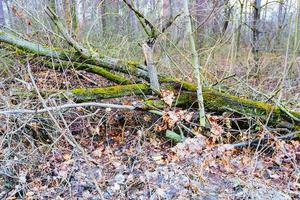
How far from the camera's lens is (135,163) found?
368 cm

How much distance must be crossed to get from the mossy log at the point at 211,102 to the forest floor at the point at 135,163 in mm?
195

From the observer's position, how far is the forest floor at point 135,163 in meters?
3.20

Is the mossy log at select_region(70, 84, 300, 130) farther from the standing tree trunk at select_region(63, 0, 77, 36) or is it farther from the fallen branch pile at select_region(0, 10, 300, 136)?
the standing tree trunk at select_region(63, 0, 77, 36)

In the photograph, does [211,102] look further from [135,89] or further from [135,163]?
[135,163]

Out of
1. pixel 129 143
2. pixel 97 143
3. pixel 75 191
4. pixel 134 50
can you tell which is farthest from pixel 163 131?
A: pixel 134 50

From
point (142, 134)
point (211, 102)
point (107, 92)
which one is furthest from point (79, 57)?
point (211, 102)

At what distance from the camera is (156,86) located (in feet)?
13.8

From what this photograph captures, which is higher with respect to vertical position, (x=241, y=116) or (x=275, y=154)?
(x=241, y=116)

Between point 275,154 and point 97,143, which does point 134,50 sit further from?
point 275,154

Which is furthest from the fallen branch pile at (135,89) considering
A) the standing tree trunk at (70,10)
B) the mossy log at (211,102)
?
the standing tree trunk at (70,10)

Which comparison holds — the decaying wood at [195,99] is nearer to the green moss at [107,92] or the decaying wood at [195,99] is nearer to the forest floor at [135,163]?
the green moss at [107,92]

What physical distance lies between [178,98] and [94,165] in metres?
1.35

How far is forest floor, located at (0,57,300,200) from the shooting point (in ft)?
10.5

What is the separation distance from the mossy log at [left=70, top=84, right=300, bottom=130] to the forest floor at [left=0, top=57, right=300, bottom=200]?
0.20 metres
